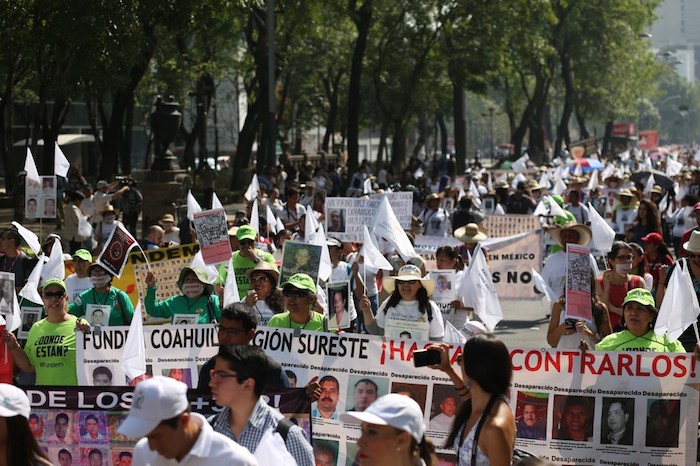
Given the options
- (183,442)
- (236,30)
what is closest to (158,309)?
(183,442)

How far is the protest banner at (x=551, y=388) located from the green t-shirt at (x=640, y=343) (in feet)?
0.83

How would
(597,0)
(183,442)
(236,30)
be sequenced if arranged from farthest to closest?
(597,0), (236,30), (183,442)

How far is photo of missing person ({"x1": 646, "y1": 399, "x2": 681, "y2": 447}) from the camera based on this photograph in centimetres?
741

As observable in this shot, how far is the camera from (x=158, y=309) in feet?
31.1

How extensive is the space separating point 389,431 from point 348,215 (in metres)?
9.43

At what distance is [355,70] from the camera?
1561 inches

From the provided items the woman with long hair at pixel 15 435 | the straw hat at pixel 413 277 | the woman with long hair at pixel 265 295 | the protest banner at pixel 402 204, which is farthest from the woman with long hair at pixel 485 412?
the protest banner at pixel 402 204

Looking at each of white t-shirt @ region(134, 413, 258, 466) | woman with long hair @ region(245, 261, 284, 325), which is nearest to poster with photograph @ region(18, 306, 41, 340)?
woman with long hair @ region(245, 261, 284, 325)

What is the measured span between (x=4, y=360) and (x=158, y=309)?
5.11 ft

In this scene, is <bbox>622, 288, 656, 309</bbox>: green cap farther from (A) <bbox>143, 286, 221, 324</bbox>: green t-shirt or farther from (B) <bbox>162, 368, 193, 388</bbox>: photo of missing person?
(A) <bbox>143, 286, 221, 324</bbox>: green t-shirt

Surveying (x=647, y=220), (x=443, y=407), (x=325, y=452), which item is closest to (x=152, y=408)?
(x=325, y=452)

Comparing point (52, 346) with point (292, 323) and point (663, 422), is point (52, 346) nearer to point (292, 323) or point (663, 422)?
point (292, 323)

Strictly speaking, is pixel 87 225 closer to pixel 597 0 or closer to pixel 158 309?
pixel 158 309

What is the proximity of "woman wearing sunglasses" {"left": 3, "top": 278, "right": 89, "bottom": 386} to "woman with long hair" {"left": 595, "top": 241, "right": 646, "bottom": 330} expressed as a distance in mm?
3890
